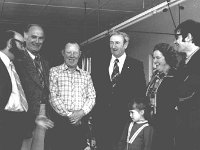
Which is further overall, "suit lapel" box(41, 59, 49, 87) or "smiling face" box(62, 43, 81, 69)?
"smiling face" box(62, 43, 81, 69)

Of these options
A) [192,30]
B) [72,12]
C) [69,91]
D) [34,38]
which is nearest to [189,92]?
[192,30]

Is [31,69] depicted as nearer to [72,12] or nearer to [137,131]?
[137,131]

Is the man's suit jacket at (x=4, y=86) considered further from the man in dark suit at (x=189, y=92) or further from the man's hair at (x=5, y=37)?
the man in dark suit at (x=189, y=92)

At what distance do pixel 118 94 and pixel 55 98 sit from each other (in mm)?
657

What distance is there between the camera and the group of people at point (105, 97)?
3000 mm

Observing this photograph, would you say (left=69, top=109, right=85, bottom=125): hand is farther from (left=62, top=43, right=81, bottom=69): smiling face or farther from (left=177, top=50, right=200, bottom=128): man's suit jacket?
(left=177, top=50, right=200, bottom=128): man's suit jacket

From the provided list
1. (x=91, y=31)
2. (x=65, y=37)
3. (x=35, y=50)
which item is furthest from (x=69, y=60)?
(x=65, y=37)

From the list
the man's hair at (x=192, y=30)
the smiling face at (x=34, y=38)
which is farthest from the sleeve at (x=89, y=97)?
the man's hair at (x=192, y=30)

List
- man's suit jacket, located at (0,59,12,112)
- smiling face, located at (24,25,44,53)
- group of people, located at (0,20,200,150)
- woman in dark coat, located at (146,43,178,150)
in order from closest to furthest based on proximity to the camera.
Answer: man's suit jacket, located at (0,59,12,112) → group of people, located at (0,20,200,150) → woman in dark coat, located at (146,43,178,150) → smiling face, located at (24,25,44,53)

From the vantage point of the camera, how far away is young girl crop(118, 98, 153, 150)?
3654mm

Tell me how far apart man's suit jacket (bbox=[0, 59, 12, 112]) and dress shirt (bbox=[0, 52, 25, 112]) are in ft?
0.12

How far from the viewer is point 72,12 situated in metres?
7.32

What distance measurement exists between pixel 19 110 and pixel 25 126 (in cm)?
19

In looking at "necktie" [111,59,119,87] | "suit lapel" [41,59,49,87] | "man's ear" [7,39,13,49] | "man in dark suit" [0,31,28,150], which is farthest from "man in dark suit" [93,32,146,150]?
"man's ear" [7,39,13,49]
